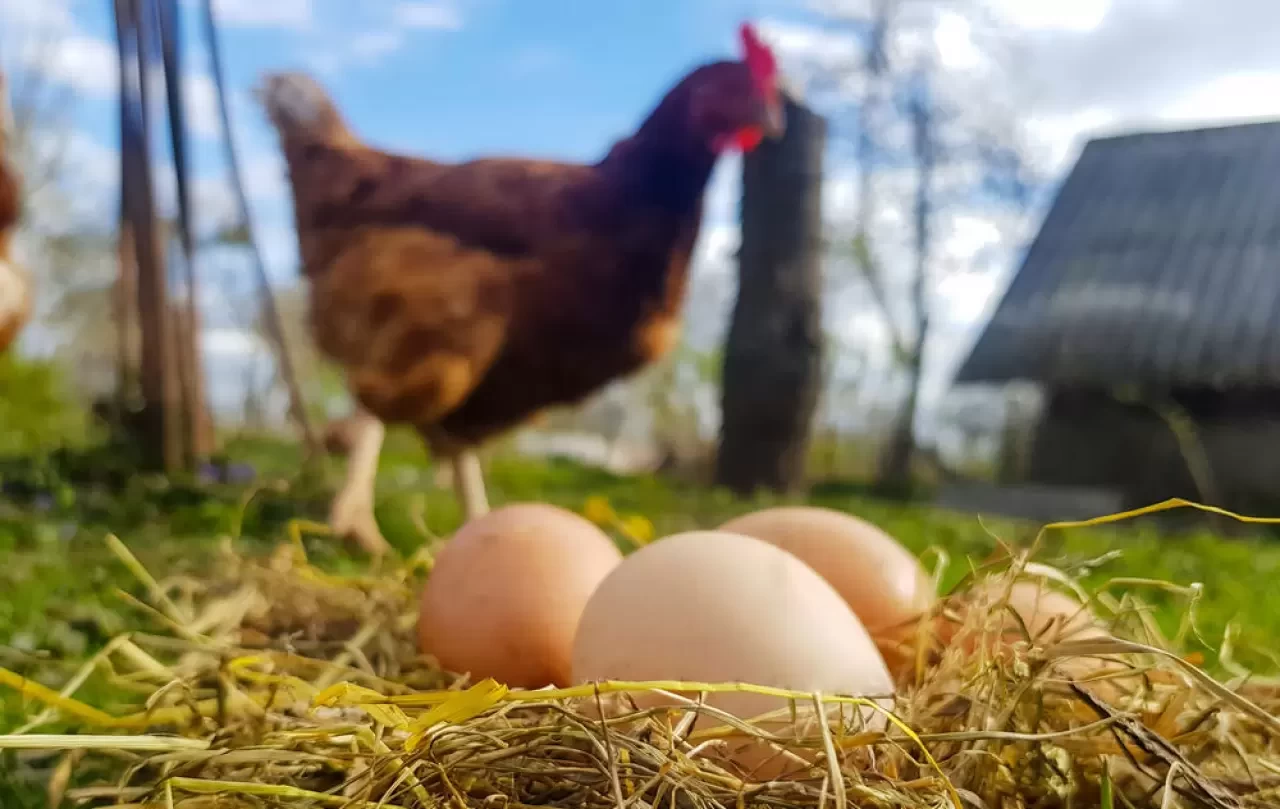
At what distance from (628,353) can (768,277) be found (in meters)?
1.15

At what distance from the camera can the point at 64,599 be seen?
89 centimetres

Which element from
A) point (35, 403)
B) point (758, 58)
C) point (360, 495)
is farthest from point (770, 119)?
point (35, 403)

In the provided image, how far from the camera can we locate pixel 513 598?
1.93ft

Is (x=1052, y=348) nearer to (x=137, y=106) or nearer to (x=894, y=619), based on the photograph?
(x=894, y=619)

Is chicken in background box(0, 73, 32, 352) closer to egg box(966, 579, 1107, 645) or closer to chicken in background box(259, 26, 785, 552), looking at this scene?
chicken in background box(259, 26, 785, 552)

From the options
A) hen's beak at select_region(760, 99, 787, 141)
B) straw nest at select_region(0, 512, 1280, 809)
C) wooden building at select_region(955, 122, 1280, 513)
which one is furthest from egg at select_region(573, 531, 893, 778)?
wooden building at select_region(955, 122, 1280, 513)

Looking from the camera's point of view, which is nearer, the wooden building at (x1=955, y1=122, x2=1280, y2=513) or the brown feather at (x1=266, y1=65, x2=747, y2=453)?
the brown feather at (x1=266, y1=65, x2=747, y2=453)

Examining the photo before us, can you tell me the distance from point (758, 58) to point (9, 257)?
1.21 metres

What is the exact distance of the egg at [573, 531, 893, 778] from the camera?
437 millimetres

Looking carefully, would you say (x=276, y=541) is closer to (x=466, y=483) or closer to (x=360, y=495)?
(x=360, y=495)

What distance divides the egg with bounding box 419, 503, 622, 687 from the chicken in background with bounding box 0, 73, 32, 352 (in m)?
0.97

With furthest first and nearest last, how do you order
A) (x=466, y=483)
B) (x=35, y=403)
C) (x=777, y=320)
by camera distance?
(x=35, y=403)
(x=777, y=320)
(x=466, y=483)

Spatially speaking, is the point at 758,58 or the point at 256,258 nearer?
the point at 758,58

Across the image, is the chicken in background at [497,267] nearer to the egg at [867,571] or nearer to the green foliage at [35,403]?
the egg at [867,571]
